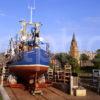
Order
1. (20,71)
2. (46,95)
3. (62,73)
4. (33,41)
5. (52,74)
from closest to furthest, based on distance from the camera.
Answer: (46,95) → (20,71) → (33,41) → (62,73) → (52,74)

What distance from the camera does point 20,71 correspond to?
24.8m

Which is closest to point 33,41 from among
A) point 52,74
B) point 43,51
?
point 43,51

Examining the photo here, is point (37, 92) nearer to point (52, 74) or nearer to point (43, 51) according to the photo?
point (43, 51)

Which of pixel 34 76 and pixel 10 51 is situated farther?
pixel 10 51

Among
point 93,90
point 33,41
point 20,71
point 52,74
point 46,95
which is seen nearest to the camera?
point 46,95

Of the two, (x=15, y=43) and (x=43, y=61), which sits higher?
(x=15, y=43)

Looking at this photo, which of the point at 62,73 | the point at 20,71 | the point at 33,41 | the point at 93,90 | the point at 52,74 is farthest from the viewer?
the point at 52,74

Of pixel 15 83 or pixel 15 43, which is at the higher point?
pixel 15 43

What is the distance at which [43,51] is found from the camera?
24125 millimetres

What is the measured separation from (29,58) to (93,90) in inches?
201

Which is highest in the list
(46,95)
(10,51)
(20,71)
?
(10,51)

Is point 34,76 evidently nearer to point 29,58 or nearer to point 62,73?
point 29,58

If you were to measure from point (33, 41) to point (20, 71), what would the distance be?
3.08 metres

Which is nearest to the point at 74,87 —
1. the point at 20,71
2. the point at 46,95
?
the point at 46,95
